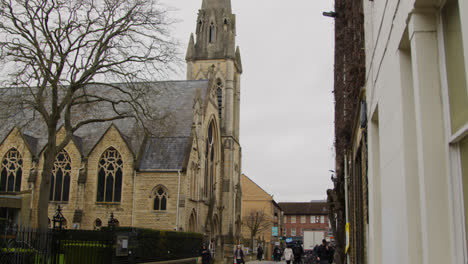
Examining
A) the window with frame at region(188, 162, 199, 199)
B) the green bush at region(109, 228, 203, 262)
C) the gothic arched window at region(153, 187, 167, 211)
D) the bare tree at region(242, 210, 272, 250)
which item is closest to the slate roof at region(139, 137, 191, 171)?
the window with frame at region(188, 162, 199, 199)

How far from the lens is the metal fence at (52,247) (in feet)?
46.8

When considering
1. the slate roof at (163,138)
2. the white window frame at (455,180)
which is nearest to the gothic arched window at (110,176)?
the slate roof at (163,138)

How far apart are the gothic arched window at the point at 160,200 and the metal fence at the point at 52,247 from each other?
14531 millimetres

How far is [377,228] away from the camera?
6.40 metres

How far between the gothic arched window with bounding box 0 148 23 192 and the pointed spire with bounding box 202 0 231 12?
2528cm

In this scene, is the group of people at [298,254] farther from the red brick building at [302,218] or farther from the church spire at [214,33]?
the red brick building at [302,218]

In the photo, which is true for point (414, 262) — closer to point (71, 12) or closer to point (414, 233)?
point (414, 233)

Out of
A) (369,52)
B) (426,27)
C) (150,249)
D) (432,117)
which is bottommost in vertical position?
(150,249)

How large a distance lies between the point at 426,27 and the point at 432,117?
636 millimetres

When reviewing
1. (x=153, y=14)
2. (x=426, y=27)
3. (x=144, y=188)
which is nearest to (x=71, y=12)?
(x=153, y=14)

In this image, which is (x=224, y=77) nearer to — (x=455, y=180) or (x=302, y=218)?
(x=455, y=180)

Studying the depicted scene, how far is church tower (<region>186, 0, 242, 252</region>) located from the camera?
43938mm

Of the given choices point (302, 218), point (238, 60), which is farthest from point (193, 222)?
point (302, 218)

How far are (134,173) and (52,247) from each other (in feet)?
64.5
